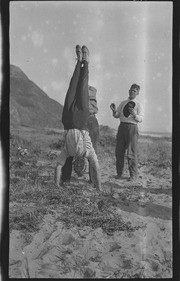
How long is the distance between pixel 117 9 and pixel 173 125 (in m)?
0.68

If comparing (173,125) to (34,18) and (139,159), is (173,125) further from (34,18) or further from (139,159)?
(34,18)

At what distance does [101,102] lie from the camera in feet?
7.89

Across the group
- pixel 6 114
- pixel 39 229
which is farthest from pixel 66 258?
pixel 6 114

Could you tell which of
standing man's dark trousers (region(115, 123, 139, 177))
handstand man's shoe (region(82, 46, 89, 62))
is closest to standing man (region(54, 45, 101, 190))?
handstand man's shoe (region(82, 46, 89, 62))

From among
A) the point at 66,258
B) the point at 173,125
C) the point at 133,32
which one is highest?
the point at 133,32

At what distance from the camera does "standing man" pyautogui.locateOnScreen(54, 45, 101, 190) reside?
2396mm

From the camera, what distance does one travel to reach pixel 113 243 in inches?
90.1

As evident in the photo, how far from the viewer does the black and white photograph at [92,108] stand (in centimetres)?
237

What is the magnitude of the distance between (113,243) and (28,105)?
0.86 m

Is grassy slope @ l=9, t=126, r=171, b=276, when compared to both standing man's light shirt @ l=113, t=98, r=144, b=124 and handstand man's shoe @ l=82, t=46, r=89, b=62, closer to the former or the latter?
standing man's light shirt @ l=113, t=98, r=144, b=124

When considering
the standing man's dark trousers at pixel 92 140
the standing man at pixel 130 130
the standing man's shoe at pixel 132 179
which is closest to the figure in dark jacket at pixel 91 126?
the standing man's dark trousers at pixel 92 140

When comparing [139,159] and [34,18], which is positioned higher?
[34,18]

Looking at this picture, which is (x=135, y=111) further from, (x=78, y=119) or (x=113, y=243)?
(x=113, y=243)

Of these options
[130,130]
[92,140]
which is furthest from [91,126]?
[130,130]
